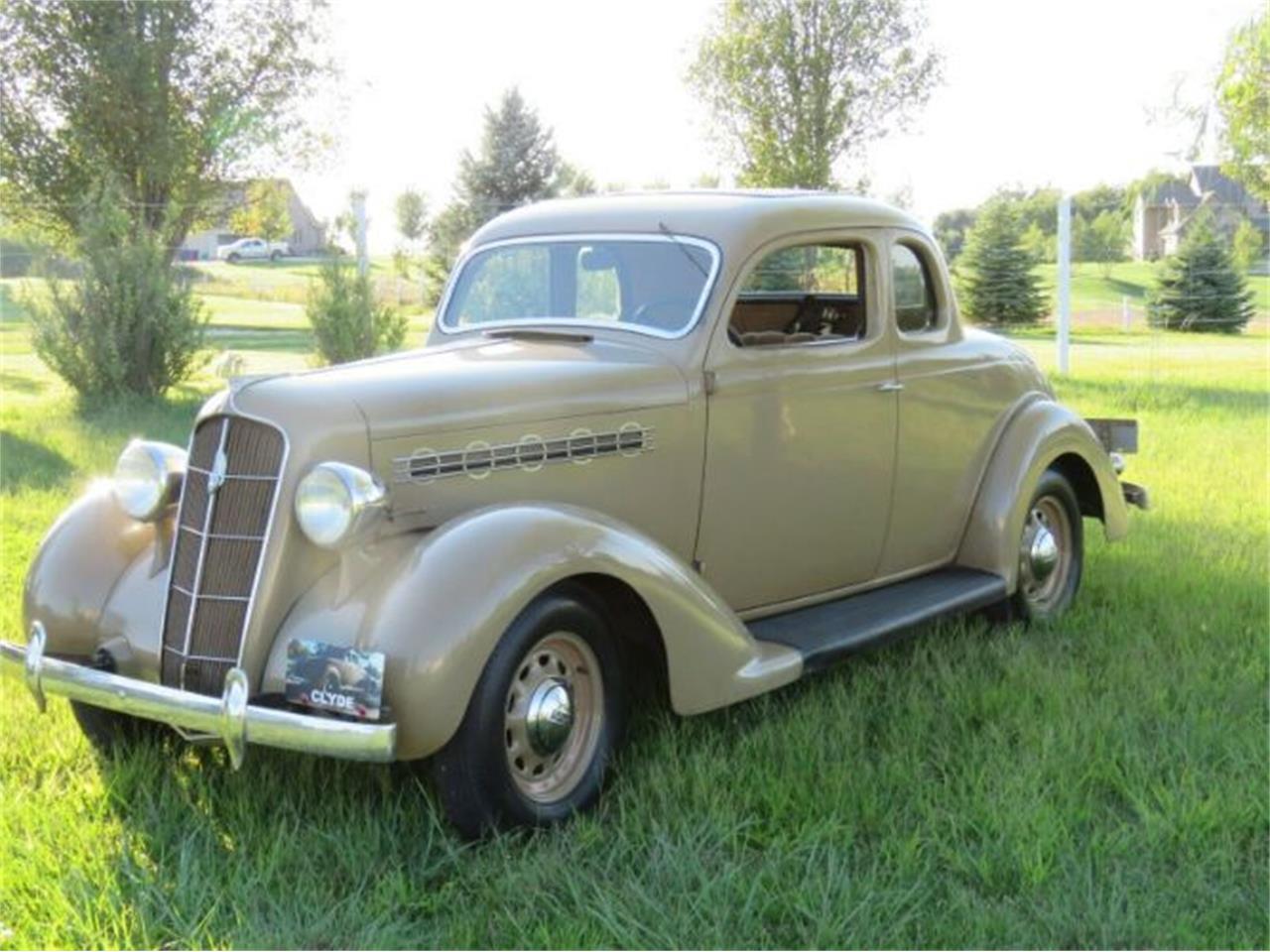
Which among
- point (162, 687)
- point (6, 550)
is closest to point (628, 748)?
point (162, 687)

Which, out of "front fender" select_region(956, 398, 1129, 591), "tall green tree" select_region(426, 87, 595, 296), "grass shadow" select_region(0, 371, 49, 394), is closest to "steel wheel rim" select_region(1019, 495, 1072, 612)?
"front fender" select_region(956, 398, 1129, 591)

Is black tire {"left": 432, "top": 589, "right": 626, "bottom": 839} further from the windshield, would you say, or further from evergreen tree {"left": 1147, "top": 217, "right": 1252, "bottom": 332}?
evergreen tree {"left": 1147, "top": 217, "right": 1252, "bottom": 332}

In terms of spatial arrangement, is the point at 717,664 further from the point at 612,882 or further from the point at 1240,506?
the point at 1240,506

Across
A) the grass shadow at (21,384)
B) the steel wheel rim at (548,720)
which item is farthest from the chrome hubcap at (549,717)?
the grass shadow at (21,384)

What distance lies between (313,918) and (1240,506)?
651cm

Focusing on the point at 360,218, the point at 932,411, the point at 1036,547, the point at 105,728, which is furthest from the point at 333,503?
the point at 360,218

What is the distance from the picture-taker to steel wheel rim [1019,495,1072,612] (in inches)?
220

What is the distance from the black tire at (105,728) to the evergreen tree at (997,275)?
62.3ft

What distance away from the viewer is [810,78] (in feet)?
53.0

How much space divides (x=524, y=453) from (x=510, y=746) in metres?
0.86

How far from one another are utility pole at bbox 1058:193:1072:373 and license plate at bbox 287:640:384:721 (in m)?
13.2

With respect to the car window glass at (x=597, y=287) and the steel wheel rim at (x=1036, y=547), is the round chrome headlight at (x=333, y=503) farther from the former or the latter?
the steel wheel rim at (x=1036, y=547)

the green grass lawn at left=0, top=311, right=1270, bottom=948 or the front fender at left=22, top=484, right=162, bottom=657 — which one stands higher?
the front fender at left=22, top=484, right=162, bottom=657

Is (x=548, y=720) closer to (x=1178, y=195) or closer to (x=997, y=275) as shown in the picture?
(x=997, y=275)
